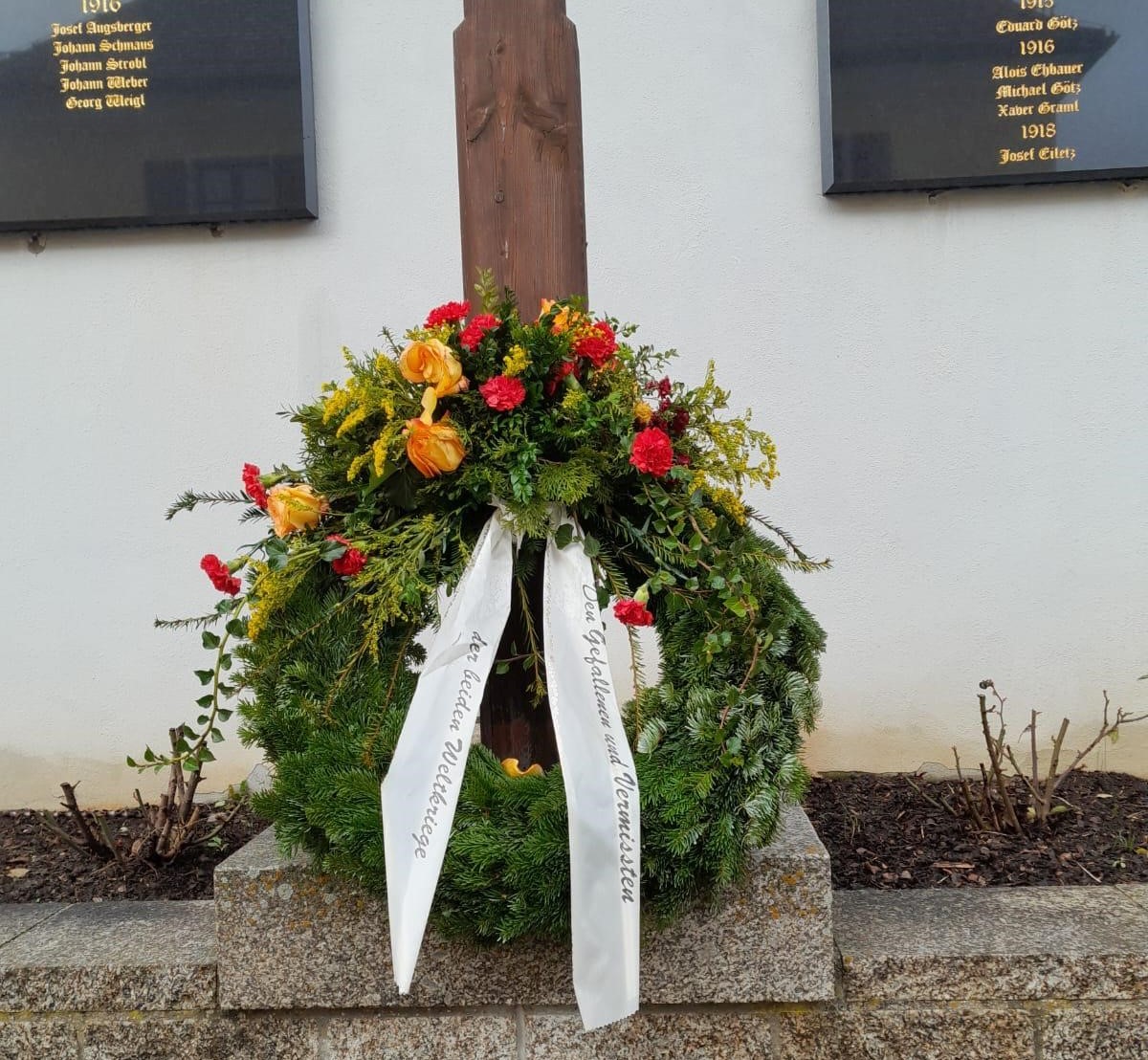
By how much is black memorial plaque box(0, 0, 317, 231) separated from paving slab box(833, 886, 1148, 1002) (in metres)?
2.74

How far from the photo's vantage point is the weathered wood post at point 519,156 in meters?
1.80

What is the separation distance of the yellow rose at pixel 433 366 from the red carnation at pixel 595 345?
222mm

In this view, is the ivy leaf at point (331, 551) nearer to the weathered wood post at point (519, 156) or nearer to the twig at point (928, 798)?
the weathered wood post at point (519, 156)

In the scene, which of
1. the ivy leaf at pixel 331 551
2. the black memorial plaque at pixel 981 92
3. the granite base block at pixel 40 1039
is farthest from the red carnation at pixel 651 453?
the black memorial plaque at pixel 981 92

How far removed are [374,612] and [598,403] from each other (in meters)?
0.53

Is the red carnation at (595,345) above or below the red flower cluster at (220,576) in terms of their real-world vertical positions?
above

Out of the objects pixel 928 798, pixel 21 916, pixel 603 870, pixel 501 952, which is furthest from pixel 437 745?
pixel 928 798

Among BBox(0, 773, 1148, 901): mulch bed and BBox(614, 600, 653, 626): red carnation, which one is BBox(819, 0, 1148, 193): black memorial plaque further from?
BBox(614, 600, 653, 626): red carnation

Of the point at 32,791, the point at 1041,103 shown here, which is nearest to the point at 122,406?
the point at 32,791

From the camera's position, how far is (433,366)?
5.33ft

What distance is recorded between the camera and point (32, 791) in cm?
333

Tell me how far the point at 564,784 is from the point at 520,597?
0.40 meters

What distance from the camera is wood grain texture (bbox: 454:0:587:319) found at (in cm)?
180

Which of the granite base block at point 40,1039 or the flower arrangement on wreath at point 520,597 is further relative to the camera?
the granite base block at point 40,1039
